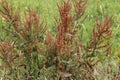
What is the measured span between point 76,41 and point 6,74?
65 centimetres

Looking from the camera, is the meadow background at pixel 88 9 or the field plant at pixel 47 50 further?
the meadow background at pixel 88 9

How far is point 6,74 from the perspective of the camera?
334cm

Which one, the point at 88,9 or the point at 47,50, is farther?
the point at 88,9

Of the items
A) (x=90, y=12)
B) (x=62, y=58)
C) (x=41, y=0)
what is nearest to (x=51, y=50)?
(x=62, y=58)

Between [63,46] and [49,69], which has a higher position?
[63,46]

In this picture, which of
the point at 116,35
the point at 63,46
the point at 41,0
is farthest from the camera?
the point at 41,0

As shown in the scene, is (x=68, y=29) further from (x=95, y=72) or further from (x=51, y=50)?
(x=95, y=72)

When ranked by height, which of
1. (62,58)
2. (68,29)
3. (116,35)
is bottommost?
(116,35)

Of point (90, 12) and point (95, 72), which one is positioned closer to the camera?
point (95, 72)

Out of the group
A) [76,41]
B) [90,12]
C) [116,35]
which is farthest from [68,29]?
[90,12]

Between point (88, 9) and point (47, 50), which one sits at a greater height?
point (47, 50)

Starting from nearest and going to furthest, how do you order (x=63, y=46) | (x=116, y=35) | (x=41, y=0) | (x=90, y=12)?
(x=63, y=46), (x=116, y=35), (x=90, y=12), (x=41, y=0)

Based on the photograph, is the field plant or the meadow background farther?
the meadow background

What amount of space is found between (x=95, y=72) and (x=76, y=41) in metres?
0.31
